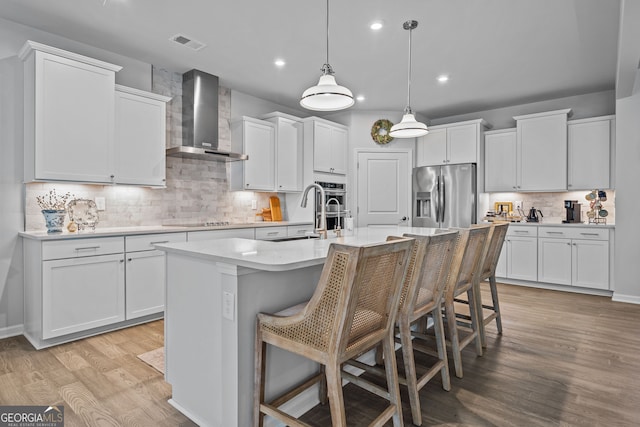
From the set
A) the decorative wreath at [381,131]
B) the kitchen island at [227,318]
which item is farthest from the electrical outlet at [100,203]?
the decorative wreath at [381,131]

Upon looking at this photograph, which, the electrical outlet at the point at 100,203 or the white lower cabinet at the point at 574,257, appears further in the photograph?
the white lower cabinet at the point at 574,257

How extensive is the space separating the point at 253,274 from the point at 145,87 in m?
3.39

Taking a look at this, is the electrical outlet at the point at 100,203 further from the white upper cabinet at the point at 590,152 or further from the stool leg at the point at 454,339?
the white upper cabinet at the point at 590,152

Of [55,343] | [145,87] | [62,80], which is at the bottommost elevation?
[55,343]

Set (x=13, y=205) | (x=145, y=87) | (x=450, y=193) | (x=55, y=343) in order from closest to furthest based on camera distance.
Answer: (x=55, y=343) < (x=13, y=205) < (x=145, y=87) < (x=450, y=193)

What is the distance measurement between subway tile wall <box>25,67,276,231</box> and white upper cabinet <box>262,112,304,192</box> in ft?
1.49

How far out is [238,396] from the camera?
1640 mm

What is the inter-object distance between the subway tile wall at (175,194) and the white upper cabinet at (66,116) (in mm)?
377

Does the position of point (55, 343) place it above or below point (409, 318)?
below

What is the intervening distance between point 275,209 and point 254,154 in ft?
3.10

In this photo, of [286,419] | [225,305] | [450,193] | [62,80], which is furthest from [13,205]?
[450,193]

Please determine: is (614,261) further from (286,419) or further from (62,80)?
(62,80)

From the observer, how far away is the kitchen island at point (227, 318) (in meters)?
1.64

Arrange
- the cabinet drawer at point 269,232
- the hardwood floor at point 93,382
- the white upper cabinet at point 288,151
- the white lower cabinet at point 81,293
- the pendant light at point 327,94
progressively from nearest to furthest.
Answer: the hardwood floor at point 93,382 → the pendant light at point 327,94 → the white lower cabinet at point 81,293 → the cabinet drawer at point 269,232 → the white upper cabinet at point 288,151
